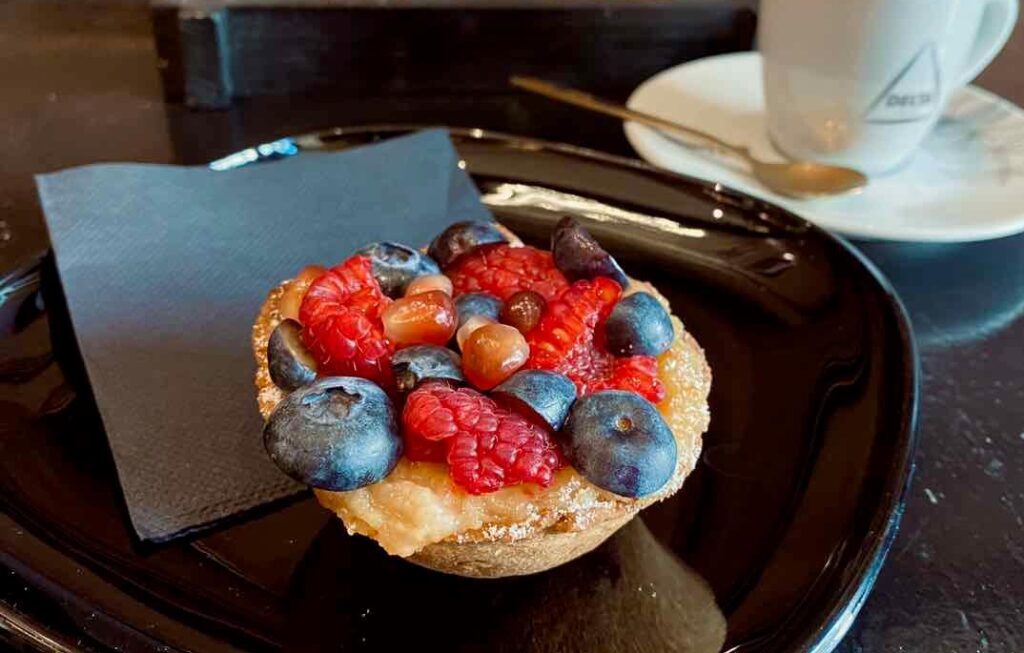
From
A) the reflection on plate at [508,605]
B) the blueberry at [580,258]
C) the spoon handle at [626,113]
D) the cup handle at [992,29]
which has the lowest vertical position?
the reflection on plate at [508,605]

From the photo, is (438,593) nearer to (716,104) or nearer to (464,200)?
(464,200)

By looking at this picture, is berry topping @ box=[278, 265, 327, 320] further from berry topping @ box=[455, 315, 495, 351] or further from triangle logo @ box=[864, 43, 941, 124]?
triangle logo @ box=[864, 43, 941, 124]

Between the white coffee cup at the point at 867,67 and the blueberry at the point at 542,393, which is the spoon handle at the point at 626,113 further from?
the blueberry at the point at 542,393

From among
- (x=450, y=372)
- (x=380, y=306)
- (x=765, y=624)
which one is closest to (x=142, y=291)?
(x=380, y=306)

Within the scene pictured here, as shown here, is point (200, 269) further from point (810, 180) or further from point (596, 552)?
point (810, 180)

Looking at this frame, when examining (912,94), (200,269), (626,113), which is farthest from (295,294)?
(912,94)

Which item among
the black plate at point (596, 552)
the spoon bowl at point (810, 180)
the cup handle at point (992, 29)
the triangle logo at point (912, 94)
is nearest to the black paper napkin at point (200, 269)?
the black plate at point (596, 552)
